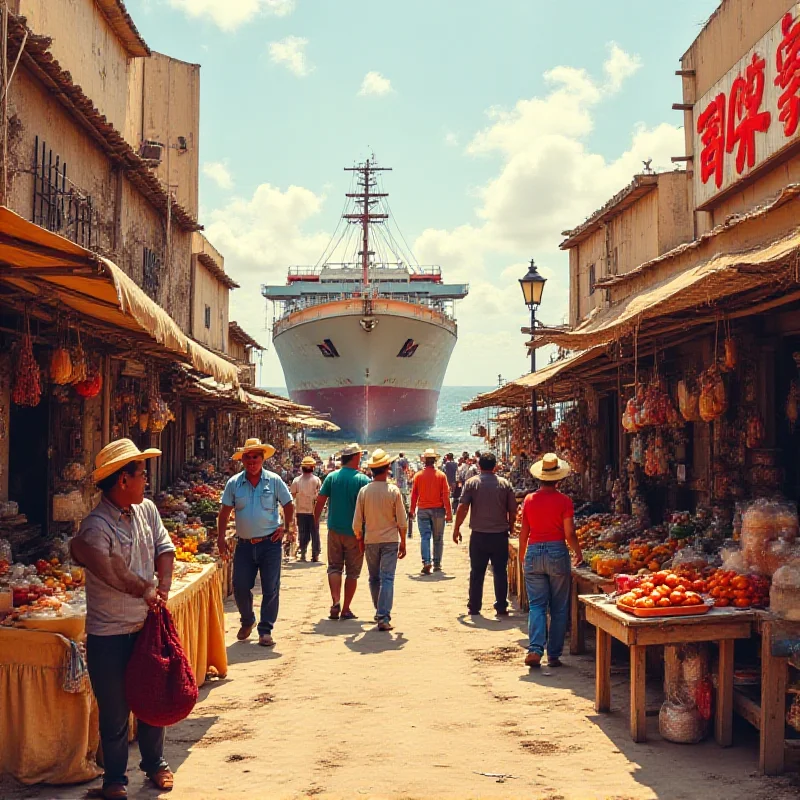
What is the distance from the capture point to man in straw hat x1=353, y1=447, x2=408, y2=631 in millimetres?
7758

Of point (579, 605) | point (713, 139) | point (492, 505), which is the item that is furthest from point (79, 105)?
point (579, 605)

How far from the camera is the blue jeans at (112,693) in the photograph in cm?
382

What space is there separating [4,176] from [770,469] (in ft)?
23.2

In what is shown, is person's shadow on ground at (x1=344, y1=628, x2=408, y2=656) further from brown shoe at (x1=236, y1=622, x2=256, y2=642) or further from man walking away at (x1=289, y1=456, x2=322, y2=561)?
man walking away at (x1=289, y1=456, x2=322, y2=561)

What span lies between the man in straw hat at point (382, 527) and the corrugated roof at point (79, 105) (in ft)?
16.7

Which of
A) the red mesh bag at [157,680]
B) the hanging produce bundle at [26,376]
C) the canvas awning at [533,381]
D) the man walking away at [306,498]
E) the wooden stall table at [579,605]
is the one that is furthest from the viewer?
the man walking away at [306,498]

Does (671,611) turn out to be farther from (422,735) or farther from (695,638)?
(422,735)

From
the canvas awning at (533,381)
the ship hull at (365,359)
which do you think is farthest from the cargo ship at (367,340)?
the canvas awning at (533,381)

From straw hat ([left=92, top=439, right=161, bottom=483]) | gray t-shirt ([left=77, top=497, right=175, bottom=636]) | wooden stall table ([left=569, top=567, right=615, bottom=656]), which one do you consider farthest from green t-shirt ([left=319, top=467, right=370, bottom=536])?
straw hat ([left=92, top=439, right=161, bottom=483])

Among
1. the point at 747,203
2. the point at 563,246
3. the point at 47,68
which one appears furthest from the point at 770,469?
the point at 563,246

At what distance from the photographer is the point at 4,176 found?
7195mm

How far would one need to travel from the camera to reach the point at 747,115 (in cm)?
830

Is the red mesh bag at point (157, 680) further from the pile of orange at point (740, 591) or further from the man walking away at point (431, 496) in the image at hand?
the man walking away at point (431, 496)

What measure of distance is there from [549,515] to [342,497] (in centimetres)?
238
